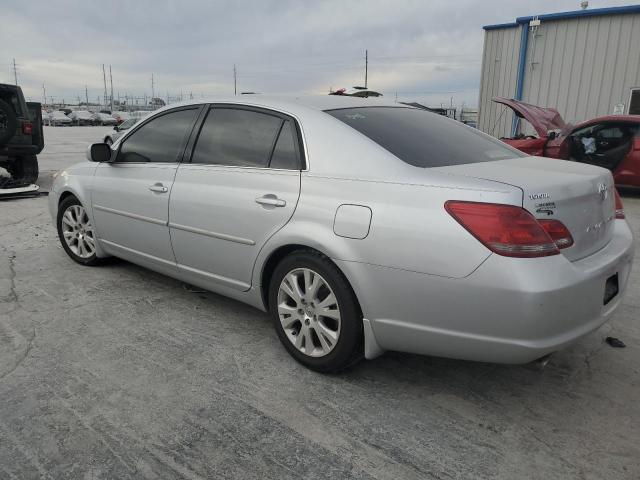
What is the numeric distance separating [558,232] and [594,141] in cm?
778

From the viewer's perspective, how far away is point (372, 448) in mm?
2273

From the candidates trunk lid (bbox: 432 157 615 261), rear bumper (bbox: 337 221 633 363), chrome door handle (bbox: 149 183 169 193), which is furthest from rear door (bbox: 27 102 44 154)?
trunk lid (bbox: 432 157 615 261)

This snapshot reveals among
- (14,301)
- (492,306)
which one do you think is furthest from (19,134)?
(492,306)

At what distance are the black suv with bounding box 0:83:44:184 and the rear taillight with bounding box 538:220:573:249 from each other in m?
8.39

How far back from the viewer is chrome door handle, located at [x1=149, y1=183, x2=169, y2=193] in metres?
3.63

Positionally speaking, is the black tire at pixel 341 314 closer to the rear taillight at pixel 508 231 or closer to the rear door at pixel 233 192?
the rear door at pixel 233 192

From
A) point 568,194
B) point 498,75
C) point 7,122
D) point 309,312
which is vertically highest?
point 498,75

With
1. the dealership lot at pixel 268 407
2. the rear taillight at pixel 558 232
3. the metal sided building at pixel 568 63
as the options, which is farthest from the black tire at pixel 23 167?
the metal sided building at pixel 568 63

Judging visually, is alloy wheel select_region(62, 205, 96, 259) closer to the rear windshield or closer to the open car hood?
the rear windshield

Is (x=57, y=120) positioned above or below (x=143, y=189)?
above

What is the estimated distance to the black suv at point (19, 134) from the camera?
826 cm

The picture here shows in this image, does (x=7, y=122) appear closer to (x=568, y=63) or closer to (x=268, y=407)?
(x=268, y=407)

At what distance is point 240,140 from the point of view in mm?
3307

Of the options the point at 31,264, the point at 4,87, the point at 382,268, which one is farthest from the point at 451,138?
the point at 4,87
